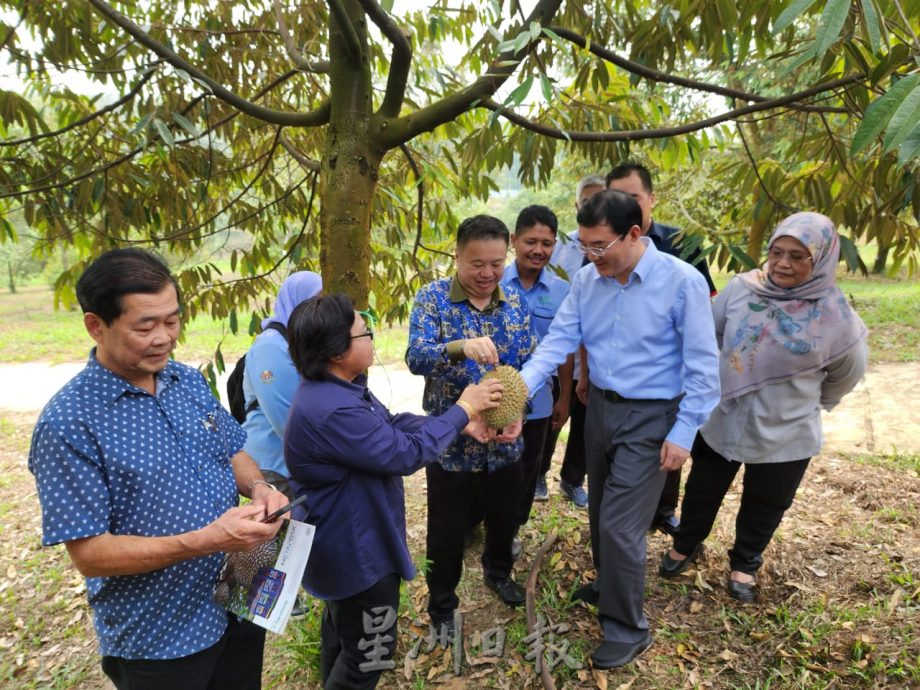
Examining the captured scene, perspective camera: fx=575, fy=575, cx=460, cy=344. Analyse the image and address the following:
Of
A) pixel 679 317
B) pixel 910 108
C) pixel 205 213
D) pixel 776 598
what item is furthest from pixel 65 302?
pixel 776 598

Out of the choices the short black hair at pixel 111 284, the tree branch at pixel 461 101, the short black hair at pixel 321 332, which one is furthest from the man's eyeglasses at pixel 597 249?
the short black hair at pixel 111 284

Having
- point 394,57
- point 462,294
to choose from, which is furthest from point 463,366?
point 394,57

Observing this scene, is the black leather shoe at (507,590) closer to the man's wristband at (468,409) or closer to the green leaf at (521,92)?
the man's wristband at (468,409)

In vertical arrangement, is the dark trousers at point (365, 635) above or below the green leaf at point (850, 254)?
below

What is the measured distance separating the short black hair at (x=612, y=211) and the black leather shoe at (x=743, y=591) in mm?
1845

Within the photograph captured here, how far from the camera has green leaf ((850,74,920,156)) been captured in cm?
117

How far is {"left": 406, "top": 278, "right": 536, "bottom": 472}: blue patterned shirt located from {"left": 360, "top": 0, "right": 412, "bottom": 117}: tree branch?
0.75m

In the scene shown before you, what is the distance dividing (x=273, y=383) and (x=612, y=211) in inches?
58.2

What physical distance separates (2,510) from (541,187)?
501cm

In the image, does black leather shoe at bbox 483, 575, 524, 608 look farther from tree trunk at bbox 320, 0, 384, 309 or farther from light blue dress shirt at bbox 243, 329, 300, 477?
tree trunk at bbox 320, 0, 384, 309

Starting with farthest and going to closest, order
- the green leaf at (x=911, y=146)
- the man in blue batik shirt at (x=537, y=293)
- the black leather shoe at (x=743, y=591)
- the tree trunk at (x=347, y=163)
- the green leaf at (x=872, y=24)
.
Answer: the man in blue batik shirt at (x=537, y=293), the black leather shoe at (x=743, y=591), the tree trunk at (x=347, y=163), the green leaf at (x=872, y=24), the green leaf at (x=911, y=146)

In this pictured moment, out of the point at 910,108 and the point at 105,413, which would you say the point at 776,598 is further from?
the point at 105,413

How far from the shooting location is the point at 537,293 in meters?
3.16

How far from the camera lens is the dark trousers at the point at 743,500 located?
2.60 metres
